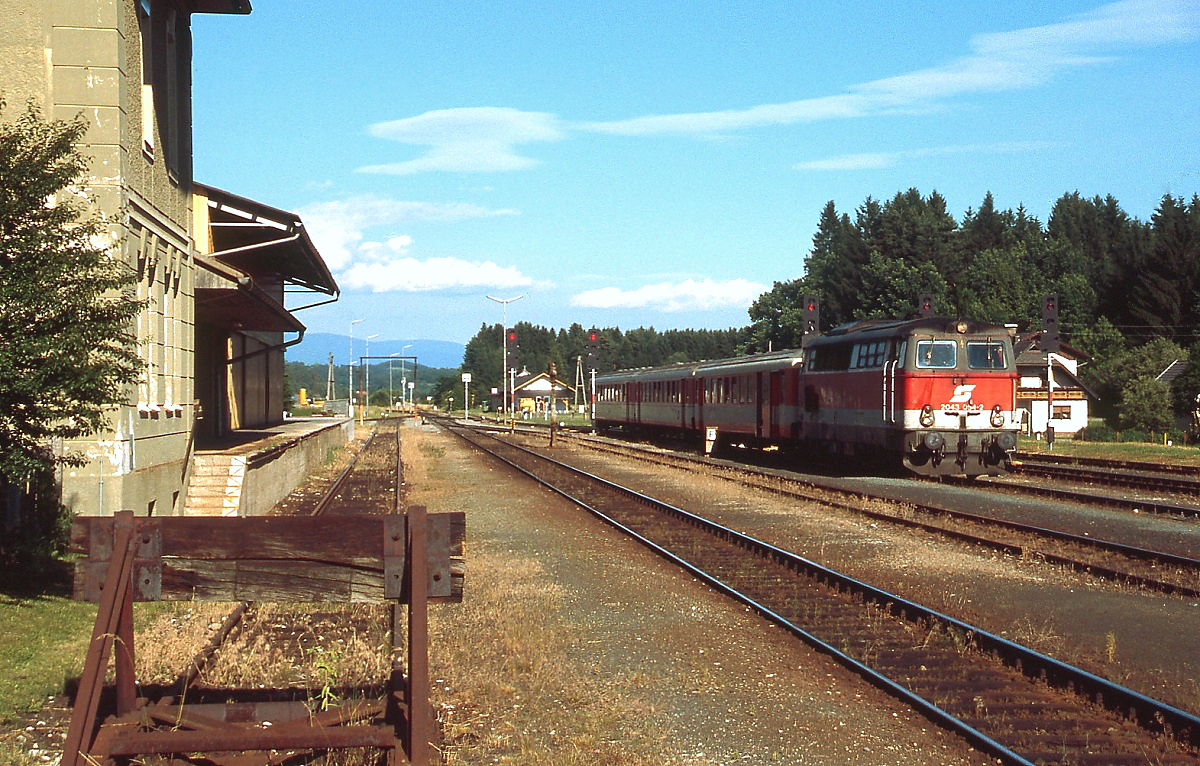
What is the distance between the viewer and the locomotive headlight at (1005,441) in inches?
893

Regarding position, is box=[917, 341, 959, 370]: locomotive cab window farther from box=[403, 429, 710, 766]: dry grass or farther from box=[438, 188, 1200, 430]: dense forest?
box=[438, 188, 1200, 430]: dense forest

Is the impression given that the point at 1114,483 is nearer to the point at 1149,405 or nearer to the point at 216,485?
the point at 216,485

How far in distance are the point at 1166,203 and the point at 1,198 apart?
327 ft

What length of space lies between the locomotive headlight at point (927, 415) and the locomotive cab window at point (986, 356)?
52.4 inches

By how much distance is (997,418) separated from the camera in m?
22.8

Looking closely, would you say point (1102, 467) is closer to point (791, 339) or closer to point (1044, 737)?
point (1044, 737)

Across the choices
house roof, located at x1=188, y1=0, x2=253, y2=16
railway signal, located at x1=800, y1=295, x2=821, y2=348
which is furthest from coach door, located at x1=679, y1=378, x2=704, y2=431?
house roof, located at x1=188, y1=0, x2=253, y2=16

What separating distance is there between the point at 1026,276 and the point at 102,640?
10355 centimetres

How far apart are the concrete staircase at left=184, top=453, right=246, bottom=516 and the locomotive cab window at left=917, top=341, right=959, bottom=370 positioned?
12576 mm

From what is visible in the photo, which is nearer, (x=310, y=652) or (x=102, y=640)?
(x=102, y=640)

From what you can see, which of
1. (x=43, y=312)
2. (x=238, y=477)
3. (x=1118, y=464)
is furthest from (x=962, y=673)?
(x=1118, y=464)

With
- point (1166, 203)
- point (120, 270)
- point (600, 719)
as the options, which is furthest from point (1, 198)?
point (1166, 203)

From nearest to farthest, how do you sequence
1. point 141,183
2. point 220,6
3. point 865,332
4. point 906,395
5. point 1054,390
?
point 141,183
point 220,6
point 906,395
point 865,332
point 1054,390

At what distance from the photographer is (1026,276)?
330 ft
